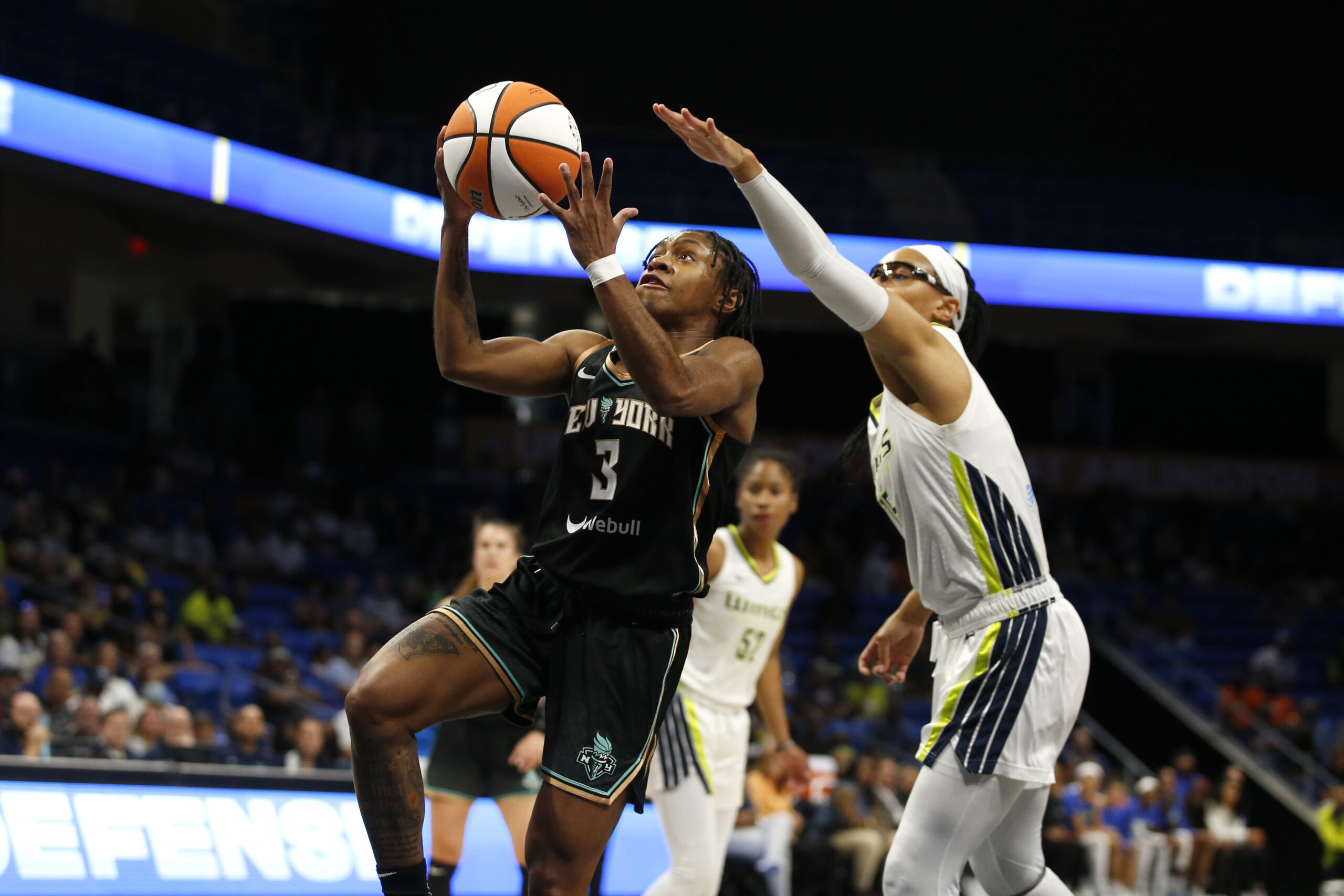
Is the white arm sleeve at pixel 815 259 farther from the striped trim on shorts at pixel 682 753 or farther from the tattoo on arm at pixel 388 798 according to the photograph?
the striped trim on shorts at pixel 682 753

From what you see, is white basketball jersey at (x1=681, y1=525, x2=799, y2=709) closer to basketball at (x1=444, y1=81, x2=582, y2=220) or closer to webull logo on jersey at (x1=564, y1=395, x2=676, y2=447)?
webull logo on jersey at (x1=564, y1=395, x2=676, y2=447)

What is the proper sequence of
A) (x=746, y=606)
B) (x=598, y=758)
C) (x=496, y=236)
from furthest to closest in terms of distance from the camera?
(x=496, y=236) → (x=746, y=606) → (x=598, y=758)

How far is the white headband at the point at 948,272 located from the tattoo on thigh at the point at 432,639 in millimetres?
1722

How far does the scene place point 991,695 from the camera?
3.70 metres

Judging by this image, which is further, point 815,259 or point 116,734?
point 116,734

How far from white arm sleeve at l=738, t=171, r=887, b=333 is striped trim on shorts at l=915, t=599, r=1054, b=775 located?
994mm

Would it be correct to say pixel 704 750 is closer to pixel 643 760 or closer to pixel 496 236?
pixel 643 760

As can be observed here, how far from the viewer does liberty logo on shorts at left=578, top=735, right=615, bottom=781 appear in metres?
3.56

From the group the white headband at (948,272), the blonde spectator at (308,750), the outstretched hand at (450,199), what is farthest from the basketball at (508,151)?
the blonde spectator at (308,750)

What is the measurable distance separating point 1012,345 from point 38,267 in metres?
16.8

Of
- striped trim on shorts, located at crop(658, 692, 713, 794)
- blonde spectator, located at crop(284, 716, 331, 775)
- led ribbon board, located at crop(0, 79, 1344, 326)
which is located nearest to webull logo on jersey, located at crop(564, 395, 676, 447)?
striped trim on shorts, located at crop(658, 692, 713, 794)

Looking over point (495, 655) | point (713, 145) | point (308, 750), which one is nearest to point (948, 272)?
point (713, 145)

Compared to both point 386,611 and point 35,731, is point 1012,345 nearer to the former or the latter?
point 386,611

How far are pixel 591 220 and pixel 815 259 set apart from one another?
2.01 feet
